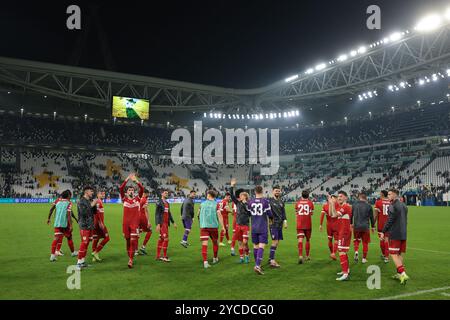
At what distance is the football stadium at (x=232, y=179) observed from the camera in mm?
8820

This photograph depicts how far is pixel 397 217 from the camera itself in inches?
336

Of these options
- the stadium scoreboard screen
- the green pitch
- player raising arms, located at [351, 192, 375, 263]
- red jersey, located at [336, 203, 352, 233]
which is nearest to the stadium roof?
the stadium scoreboard screen

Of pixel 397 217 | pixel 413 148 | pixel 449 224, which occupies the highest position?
pixel 413 148

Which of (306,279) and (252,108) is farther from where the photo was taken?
(252,108)

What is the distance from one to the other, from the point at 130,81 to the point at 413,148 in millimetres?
42054

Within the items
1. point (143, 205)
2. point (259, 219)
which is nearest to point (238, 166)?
point (143, 205)

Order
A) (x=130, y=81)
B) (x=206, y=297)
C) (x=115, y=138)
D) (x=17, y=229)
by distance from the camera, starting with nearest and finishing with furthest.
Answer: (x=206, y=297) < (x=17, y=229) < (x=130, y=81) < (x=115, y=138)

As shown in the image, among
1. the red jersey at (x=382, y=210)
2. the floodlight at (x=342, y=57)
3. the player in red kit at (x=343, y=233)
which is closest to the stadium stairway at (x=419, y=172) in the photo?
the floodlight at (x=342, y=57)

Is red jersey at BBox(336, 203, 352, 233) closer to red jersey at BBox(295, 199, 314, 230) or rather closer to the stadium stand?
red jersey at BBox(295, 199, 314, 230)

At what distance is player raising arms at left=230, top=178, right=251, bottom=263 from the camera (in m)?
11.0

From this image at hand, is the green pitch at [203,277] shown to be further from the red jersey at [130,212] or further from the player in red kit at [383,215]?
the red jersey at [130,212]

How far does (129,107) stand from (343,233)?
39899 millimetres

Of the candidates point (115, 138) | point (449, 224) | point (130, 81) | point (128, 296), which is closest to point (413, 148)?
point (449, 224)
